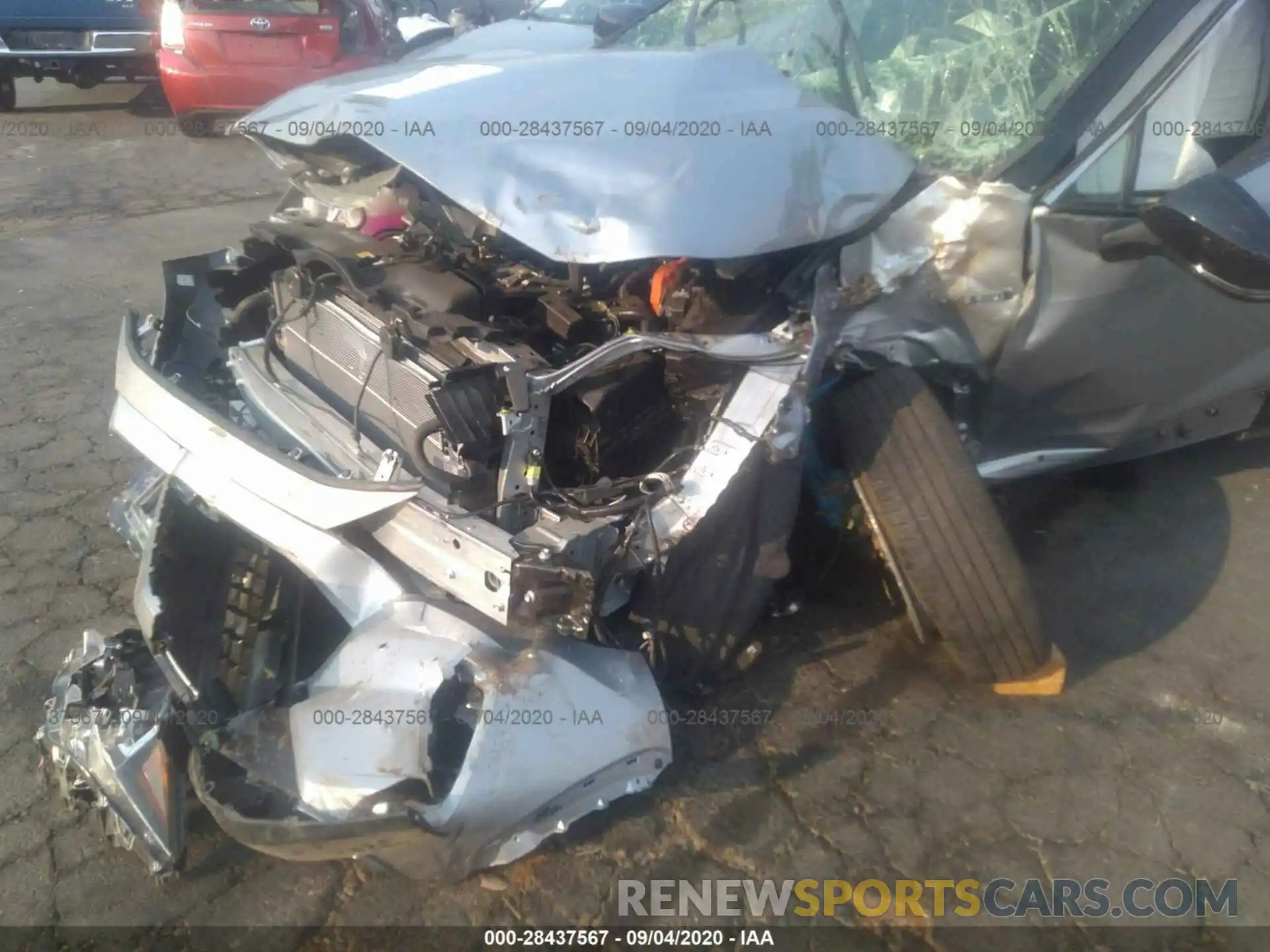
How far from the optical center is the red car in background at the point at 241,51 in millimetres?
7242

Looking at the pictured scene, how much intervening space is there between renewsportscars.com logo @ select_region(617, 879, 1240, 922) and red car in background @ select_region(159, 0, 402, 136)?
6.70m

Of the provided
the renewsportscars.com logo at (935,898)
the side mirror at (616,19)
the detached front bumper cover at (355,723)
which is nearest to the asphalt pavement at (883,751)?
the renewsportscars.com logo at (935,898)

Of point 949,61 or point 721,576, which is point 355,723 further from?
point 949,61

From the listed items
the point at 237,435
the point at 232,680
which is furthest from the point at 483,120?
the point at 232,680

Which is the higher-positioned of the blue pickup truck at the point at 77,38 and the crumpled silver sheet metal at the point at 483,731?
the crumpled silver sheet metal at the point at 483,731

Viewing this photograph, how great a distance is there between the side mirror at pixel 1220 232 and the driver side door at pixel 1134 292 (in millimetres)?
324

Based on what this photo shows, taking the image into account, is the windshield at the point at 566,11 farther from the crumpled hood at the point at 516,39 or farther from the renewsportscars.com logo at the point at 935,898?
the renewsportscars.com logo at the point at 935,898

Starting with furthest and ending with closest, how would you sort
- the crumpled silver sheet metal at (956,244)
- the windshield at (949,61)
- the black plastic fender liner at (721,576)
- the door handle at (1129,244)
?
1. the windshield at (949,61)
2. the crumpled silver sheet metal at (956,244)
3. the door handle at (1129,244)
4. the black plastic fender liner at (721,576)

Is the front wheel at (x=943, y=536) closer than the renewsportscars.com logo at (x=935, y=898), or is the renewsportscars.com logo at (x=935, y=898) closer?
the renewsportscars.com logo at (x=935, y=898)

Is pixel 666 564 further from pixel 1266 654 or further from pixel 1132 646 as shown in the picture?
pixel 1266 654

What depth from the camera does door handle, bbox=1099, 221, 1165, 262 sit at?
8.05ft

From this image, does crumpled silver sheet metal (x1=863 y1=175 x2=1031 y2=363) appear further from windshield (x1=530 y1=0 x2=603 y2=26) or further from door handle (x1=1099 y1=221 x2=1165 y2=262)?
windshield (x1=530 y1=0 x2=603 y2=26)

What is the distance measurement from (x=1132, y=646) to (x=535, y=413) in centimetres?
186

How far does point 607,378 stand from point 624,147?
55cm
